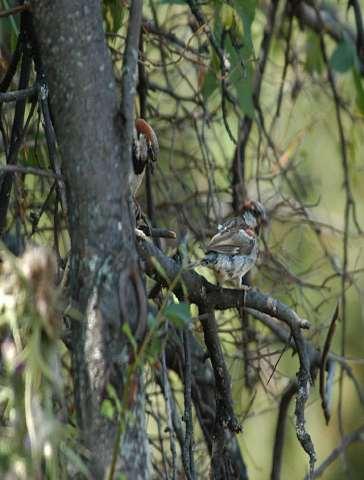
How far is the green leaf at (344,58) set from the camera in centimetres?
443

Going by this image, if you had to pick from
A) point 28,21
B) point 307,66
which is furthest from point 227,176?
point 28,21

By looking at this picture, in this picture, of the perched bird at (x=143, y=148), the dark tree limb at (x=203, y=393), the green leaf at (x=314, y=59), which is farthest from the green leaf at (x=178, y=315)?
the green leaf at (x=314, y=59)

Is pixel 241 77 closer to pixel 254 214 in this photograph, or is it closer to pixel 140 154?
pixel 140 154

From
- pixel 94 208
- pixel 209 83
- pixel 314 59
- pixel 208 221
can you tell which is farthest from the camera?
pixel 314 59

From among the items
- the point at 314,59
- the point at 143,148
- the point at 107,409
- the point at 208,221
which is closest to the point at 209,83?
the point at 143,148

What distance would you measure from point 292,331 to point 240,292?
0.18 meters

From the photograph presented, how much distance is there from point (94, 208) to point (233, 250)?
1.72 m

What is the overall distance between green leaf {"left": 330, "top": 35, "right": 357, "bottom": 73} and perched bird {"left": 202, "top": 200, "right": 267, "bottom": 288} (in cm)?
80

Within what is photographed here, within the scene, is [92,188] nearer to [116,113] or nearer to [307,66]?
[116,113]

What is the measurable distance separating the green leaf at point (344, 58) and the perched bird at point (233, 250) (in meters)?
0.80

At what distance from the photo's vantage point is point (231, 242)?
3.82 m

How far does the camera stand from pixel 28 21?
274cm

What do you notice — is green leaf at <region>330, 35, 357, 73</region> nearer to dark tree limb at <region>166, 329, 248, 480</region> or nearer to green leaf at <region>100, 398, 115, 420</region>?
dark tree limb at <region>166, 329, 248, 480</region>

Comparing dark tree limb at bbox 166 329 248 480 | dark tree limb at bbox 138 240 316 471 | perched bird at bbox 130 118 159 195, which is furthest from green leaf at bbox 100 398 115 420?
perched bird at bbox 130 118 159 195
